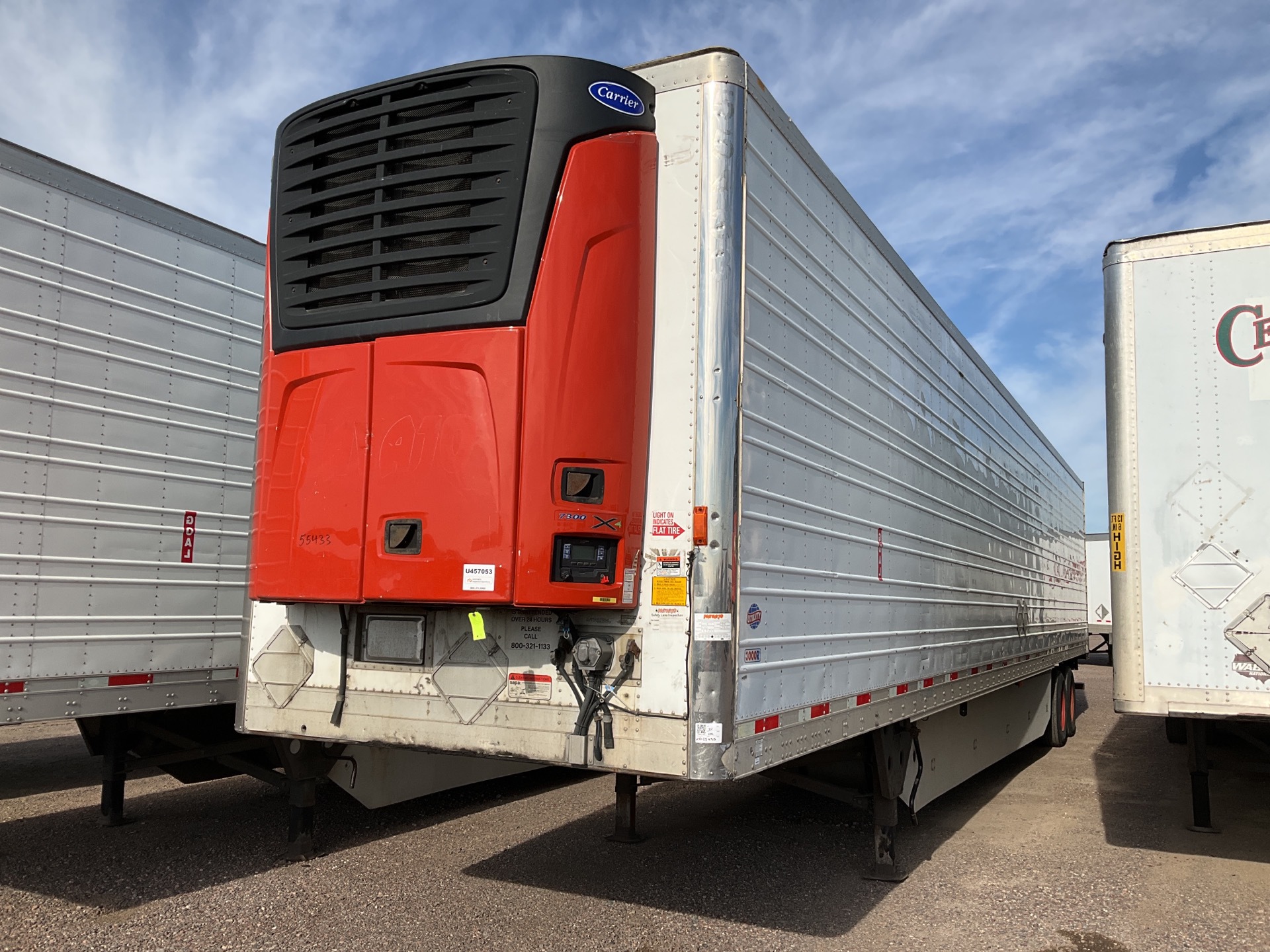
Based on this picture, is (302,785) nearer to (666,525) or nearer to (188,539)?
(188,539)

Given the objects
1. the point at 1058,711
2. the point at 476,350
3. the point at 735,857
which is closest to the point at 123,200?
the point at 476,350

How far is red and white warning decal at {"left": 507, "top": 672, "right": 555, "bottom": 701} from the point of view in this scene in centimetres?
388

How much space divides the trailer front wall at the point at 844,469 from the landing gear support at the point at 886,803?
324mm

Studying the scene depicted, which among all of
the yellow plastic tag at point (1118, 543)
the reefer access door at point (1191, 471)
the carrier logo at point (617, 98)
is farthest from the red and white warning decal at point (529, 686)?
the yellow plastic tag at point (1118, 543)

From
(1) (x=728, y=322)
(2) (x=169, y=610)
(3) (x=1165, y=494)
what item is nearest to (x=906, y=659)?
(3) (x=1165, y=494)

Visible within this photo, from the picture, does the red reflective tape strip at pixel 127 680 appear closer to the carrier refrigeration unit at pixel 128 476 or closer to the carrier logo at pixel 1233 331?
the carrier refrigeration unit at pixel 128 476

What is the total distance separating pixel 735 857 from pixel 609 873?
2.87 ft

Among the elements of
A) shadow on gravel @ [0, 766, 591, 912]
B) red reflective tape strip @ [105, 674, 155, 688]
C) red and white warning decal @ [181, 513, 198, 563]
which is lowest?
shadow on gravel @ [0, 766, 591, 912]

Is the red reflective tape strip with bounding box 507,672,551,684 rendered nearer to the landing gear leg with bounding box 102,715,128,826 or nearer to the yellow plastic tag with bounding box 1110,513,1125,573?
the landing gear leg with bounding box 102,715,128,826

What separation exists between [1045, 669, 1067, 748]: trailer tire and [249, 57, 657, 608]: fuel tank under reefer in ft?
31.3

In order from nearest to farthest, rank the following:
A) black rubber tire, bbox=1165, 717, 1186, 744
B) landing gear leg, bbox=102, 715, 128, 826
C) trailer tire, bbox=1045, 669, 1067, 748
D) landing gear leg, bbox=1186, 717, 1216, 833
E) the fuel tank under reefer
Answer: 1. the fuel tank under reefer
2. landing gear leg, bbox=102, 715, 128, 826
3. landing gear leg, bbox=1186, 717, 1216, 833
4. black rubber tire, bbox=1165, 717, 1186, 744
5. trailer tire, bbox=1045, 669, 1067, 748

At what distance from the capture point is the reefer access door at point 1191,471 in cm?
561

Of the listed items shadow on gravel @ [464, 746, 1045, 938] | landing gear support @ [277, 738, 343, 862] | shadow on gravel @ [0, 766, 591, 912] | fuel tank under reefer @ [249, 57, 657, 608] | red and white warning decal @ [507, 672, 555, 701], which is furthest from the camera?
landing gear support @ [277, 738, 343, 862]

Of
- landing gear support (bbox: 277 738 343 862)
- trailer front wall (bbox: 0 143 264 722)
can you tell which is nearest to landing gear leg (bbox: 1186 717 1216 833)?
landing gear support (bbox: 277 738 343 862)
